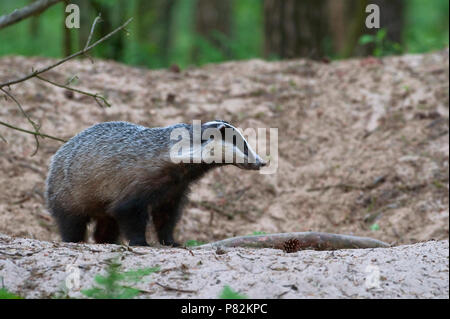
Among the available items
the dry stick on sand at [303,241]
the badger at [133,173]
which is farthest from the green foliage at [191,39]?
the dry stick on sand at [303,241]

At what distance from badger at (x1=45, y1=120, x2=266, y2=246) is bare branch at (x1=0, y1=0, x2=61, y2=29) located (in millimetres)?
1422

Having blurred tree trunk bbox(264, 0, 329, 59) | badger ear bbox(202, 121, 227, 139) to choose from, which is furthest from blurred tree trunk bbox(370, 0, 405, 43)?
badger ear bbox(202, 121, 227, 139)

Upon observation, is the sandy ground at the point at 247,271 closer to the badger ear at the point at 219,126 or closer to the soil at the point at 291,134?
the badger ear at the point at 219,126

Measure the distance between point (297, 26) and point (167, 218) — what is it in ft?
21.8

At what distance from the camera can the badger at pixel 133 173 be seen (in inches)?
229

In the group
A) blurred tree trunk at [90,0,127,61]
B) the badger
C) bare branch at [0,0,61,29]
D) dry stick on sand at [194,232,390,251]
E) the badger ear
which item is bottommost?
dry stick on sand at [194,232,390,251]

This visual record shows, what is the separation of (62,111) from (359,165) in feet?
14.1

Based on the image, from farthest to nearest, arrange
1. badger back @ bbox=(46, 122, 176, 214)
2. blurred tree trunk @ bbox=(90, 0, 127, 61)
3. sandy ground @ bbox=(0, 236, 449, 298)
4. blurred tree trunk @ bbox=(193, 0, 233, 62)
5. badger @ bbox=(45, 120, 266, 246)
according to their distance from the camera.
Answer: blurred tree trunk @ bbox=(193, 0, 233, 62) → blurred tree trunk @ bbox=(90, 0, 127, 61) → badger back @ bbox=(46, 122, 176, 214) → badger @ bbox=(45, 120, 266, 246) → sandy ground @ bbox=(0, 236, 449, 298)

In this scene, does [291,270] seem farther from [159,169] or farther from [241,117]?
[241,117]

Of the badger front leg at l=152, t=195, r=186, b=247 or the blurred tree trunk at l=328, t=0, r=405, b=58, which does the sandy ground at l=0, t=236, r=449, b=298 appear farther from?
the blurred tree trunk at l=328, t=0, r=405, b=58

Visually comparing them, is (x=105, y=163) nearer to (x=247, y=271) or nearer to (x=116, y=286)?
(x=247, y=271)

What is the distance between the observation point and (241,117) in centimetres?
928

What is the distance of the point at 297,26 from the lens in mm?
11922

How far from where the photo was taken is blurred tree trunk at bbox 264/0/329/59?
11.9m
